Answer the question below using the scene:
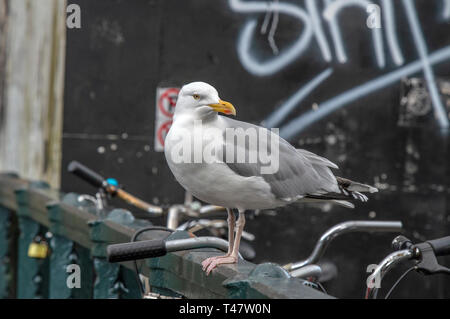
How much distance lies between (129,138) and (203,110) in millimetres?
3486

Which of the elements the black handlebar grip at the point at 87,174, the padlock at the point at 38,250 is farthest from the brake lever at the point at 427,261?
the padlock at the point at 38,250

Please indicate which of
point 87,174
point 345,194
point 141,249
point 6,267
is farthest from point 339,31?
point 141,249

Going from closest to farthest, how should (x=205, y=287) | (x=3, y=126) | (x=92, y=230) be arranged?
(x=205, y=287)
(x=92, y=230)
(x=3, y=126)

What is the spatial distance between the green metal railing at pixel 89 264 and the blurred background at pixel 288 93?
0.56 meters

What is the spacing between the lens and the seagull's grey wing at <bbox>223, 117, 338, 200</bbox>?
2592 mm

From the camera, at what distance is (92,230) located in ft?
12.7

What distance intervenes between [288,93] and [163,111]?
111 centimetres

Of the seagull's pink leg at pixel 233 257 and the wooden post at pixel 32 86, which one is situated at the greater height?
the wooden post at pixel 32 86

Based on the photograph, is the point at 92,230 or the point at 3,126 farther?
the point at 3,126

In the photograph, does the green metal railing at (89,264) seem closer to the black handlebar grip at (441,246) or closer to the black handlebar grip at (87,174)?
the black handlebar grip at (87,174)

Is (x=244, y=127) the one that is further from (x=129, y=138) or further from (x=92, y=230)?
(x=129, y=138)

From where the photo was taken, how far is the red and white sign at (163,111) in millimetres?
5207

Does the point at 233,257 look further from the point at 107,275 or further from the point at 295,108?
the point at 295,108
